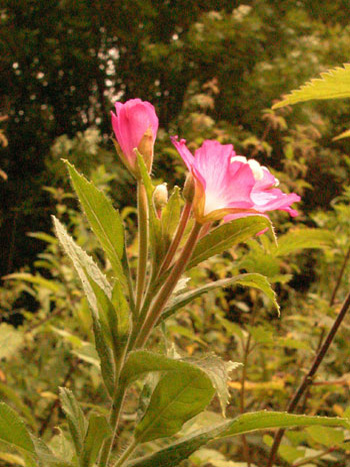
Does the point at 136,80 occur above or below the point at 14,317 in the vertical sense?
above

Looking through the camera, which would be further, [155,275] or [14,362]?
[14,362]

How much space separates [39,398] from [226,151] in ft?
4.55

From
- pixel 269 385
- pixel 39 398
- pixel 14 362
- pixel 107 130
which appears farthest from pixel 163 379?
pixel 107 130

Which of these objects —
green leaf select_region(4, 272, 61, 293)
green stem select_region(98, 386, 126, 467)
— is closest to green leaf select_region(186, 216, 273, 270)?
green stem select_region(98, 386, 126, 467)

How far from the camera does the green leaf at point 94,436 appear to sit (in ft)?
1.09

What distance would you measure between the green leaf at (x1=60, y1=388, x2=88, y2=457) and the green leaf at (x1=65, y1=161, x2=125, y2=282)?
0.11 m

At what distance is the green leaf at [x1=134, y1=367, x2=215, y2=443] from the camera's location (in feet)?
1.11

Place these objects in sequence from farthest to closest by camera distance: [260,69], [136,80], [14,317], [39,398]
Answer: [136,80]
[260,69]
[14,317]
[39,398]

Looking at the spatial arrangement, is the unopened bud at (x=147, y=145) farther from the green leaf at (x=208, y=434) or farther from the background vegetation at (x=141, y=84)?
the background vegetation at (x=141, y=84)

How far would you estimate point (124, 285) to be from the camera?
39 cm

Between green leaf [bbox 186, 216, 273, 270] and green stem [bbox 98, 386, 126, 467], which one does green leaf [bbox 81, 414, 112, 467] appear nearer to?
green stem [bbox 98, 386, 126, 467]

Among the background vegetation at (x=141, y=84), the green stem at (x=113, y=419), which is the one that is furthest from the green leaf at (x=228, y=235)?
the background vegetation at (x=141, y=84)

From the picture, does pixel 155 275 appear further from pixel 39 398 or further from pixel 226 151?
pixel 39 398

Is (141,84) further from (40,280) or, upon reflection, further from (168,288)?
(168,288)
